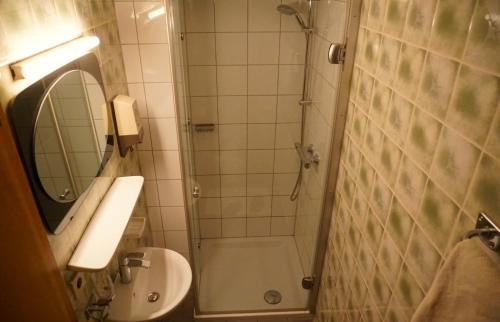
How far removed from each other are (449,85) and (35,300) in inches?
44.1

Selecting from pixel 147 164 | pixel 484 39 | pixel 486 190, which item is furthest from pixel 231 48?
pixel 486 190

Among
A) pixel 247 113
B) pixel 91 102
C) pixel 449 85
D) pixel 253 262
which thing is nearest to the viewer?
pixel 449 85

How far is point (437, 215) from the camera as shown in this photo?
0.76 metres

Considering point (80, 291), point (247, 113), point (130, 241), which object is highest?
point (247, 113)

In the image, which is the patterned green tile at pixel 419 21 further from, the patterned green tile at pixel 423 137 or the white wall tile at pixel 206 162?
the white wall tile at pixel 206 162

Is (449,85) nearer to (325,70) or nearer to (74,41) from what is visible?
(325,70)

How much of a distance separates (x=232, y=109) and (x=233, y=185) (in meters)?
0.60

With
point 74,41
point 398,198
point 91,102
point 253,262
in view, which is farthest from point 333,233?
point 74,41

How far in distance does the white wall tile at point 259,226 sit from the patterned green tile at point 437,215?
1.82 meters

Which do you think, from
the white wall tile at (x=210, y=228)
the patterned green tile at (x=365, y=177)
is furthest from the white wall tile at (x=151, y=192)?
the patterned green tile at (x=365, y=177)

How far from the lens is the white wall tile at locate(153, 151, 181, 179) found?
73.8 inches

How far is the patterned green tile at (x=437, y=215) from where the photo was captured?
2.37 feet

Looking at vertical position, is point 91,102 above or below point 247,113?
above

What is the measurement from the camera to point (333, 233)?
160 centimetres
